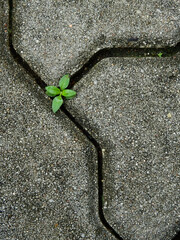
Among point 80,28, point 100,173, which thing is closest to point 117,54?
point 80,28

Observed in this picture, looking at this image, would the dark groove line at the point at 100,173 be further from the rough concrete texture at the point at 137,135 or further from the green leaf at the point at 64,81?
the green leaf at the point at 64,81

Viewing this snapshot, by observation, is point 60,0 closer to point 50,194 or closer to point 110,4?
point 110,4

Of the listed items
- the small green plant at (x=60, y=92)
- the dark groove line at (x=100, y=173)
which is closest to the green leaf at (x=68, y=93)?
the small green plant at (x=60, y=92)

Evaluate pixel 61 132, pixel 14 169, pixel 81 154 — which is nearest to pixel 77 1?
pixel 61 132

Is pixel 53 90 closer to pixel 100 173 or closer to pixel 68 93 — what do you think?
pixel 68 93

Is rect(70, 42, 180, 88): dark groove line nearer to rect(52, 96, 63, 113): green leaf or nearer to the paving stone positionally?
rect(52, 96, 63, 113): green leaf

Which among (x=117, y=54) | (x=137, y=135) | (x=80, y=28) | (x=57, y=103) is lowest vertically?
(x=137, y=135)

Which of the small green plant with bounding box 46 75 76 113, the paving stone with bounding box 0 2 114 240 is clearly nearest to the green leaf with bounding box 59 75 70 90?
the small green plant with bounding box 46 75 76 113
